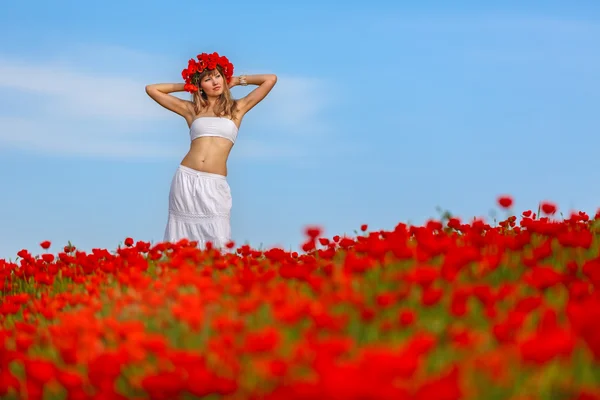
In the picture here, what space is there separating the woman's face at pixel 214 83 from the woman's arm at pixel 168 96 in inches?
21.3

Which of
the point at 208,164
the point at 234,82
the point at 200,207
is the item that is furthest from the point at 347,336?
the point at 234,82

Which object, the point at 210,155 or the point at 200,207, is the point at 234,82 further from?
the point at 200,207

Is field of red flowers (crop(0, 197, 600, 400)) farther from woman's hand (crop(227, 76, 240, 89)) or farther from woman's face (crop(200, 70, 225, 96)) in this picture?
woman's hand (crop(227, 76, 240, 89))

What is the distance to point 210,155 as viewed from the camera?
39.3 feet

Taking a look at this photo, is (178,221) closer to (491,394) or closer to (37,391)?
(37,391)

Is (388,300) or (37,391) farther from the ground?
(388,300)

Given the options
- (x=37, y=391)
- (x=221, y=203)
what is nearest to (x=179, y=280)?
(x=37, y=391)

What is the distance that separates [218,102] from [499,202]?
225 inches

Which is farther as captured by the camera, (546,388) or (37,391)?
(37,391)

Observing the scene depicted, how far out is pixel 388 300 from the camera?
156 inches

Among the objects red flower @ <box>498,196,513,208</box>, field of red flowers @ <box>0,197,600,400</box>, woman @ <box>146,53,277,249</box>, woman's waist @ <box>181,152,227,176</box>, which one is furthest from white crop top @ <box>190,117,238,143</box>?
field of red flowers @ <box>0,197,600,400</box>

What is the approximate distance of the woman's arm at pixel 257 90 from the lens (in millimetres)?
12406

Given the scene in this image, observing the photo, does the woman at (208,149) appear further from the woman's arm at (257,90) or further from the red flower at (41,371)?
the red flower at (41,371)

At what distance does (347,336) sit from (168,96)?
31.5 ft
